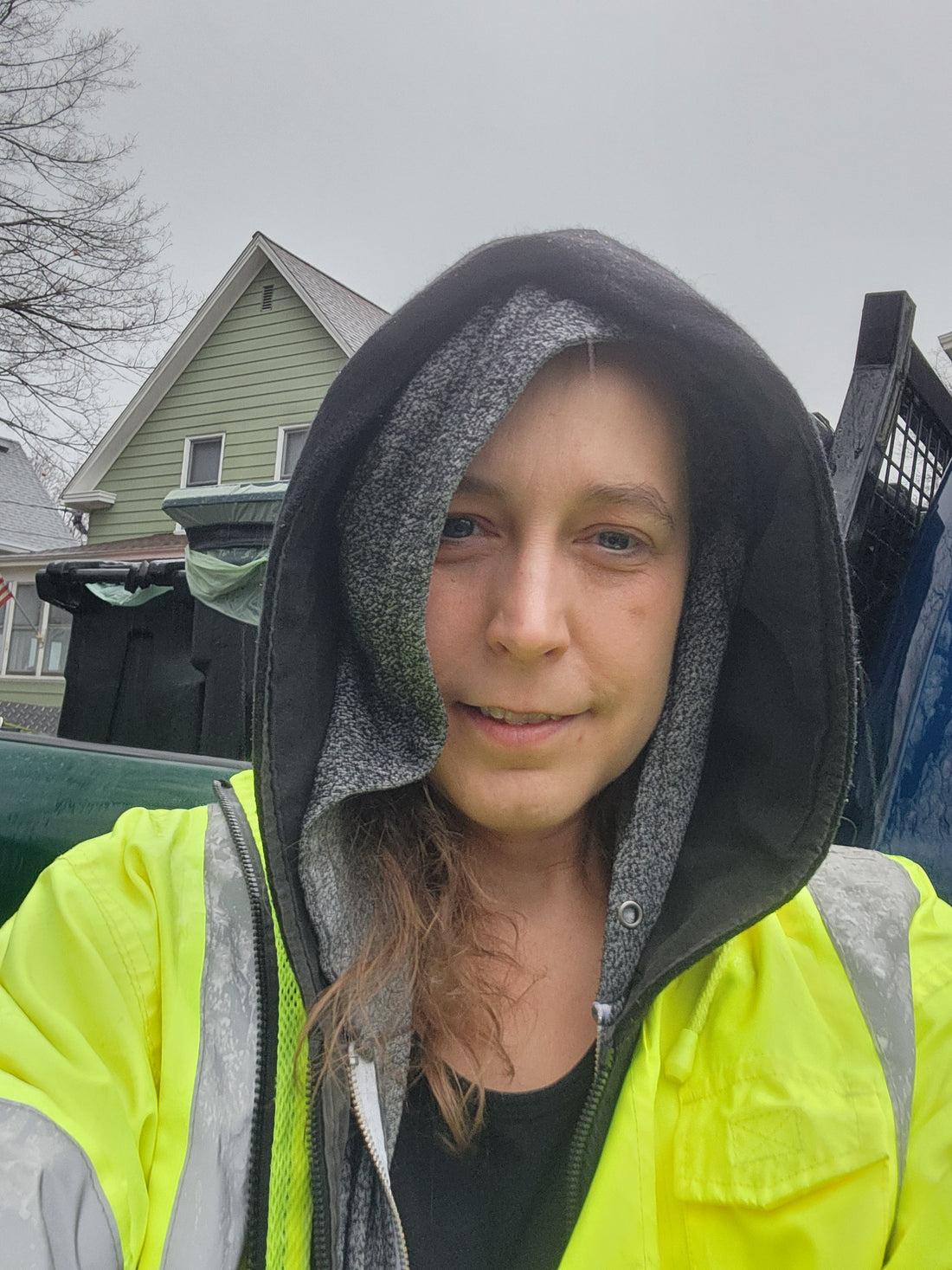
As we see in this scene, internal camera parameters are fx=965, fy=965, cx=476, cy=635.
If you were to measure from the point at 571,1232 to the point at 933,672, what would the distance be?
1.23m

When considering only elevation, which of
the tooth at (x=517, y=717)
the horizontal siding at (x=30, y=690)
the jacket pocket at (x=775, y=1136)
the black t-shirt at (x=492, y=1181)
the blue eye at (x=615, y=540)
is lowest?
the black t-shirt at (x=492, y=1181)

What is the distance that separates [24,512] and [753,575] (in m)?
23.8

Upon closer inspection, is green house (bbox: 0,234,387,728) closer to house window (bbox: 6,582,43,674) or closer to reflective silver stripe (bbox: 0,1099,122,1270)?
house window (bbox: 6,582,43,674)

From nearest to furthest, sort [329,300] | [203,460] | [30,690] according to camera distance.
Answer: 1. [329,300]
2. [203,460]
3. [30,690]

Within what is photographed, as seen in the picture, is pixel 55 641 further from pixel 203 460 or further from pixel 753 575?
pixel 753 575

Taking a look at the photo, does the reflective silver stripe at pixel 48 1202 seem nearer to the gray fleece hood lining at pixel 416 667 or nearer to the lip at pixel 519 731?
the gray fleece hood lining at pixel 416 667

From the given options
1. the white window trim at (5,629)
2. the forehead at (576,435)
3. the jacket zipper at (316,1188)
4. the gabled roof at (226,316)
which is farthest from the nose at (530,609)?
the white window trim at (5,629)

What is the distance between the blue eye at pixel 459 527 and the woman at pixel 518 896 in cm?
2

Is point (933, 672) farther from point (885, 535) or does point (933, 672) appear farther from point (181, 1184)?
point (181, 1184)

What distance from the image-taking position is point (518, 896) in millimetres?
1490

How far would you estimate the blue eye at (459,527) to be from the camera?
132cm

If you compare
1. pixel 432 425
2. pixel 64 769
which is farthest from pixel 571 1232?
pixel 64 769

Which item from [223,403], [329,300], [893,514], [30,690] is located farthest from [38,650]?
[893,514]

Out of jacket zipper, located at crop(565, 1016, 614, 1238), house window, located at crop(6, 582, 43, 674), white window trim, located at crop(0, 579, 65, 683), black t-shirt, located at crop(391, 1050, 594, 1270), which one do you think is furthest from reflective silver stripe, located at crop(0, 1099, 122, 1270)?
house window, located at crop(6, 582, 43, 674)
